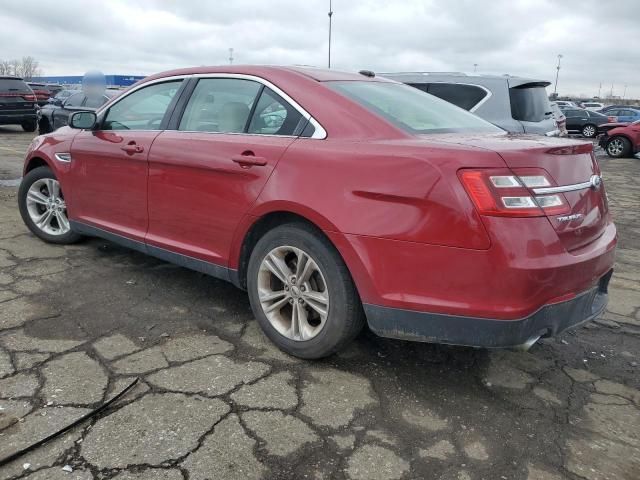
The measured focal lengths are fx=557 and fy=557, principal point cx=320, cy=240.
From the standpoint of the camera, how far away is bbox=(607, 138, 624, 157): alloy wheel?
54.5 feet

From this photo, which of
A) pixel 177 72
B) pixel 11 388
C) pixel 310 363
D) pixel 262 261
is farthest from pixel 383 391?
pixel 177 72

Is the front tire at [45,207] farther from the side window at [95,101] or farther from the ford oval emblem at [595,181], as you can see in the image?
the side window at [95,101]

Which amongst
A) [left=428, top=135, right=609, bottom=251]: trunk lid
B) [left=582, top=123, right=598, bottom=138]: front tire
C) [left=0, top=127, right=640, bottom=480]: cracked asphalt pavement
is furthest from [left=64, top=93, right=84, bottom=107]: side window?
[left=582, top=123, right=598, bottom=138]: front tire

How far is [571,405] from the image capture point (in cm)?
264

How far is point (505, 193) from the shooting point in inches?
88.8

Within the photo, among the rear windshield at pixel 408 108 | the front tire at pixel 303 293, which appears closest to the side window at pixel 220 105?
the rear windshield at pixel 408 108

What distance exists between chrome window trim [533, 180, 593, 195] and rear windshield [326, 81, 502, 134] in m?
0.69

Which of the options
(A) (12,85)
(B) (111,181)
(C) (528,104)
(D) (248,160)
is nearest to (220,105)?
(D) (248,160)

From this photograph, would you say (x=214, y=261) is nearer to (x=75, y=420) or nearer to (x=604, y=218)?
(x=75, y=420)

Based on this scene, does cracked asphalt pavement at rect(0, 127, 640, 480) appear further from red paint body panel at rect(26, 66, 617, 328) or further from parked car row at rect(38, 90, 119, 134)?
parked car row at rect(38, 90, 119, 134)

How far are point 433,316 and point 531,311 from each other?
1.31 feet

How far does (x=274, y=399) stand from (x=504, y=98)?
5076 mm

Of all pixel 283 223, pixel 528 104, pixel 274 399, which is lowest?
pixel 274 399

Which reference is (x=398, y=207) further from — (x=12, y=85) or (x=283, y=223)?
(x=12, y=85)
